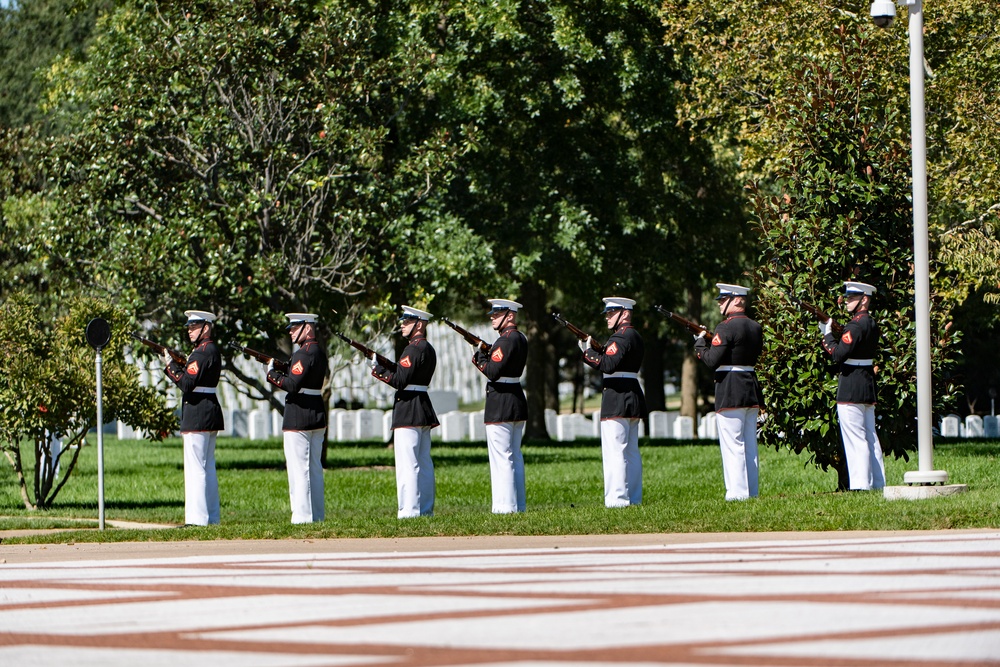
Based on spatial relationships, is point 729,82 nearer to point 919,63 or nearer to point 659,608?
point 919,63

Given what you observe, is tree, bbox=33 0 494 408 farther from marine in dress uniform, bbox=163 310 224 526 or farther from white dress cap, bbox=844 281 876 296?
white dress cap, bbox=844 281 876 296

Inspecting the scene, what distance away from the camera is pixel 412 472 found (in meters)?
16.4

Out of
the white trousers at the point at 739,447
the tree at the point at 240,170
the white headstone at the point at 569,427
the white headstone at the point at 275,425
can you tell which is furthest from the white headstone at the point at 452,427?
the white trousers at the point at 739,447

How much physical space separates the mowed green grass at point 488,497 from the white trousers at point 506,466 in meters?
0.84

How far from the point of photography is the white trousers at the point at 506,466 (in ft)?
53.6

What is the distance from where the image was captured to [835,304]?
1741 cm

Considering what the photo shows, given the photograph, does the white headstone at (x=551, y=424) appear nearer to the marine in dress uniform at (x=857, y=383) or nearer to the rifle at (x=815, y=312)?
the rifle at (x=815, y=312)

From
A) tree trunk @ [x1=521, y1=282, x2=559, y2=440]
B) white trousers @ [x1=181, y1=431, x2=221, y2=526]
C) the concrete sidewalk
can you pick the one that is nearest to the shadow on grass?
white trousers @ [x1=181, y1=431, x2=221, y2=526]

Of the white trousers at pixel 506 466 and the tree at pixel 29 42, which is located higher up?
the tree at pixel 29 42

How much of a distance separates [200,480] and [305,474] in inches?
39.2

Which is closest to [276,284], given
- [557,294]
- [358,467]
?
[358,467]

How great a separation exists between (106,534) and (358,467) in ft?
42.8

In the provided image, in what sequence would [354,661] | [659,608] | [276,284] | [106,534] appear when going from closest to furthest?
[354,661] → [659,608] → [106,534] → [276,284]

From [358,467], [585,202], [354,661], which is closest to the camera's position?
[354,661]
